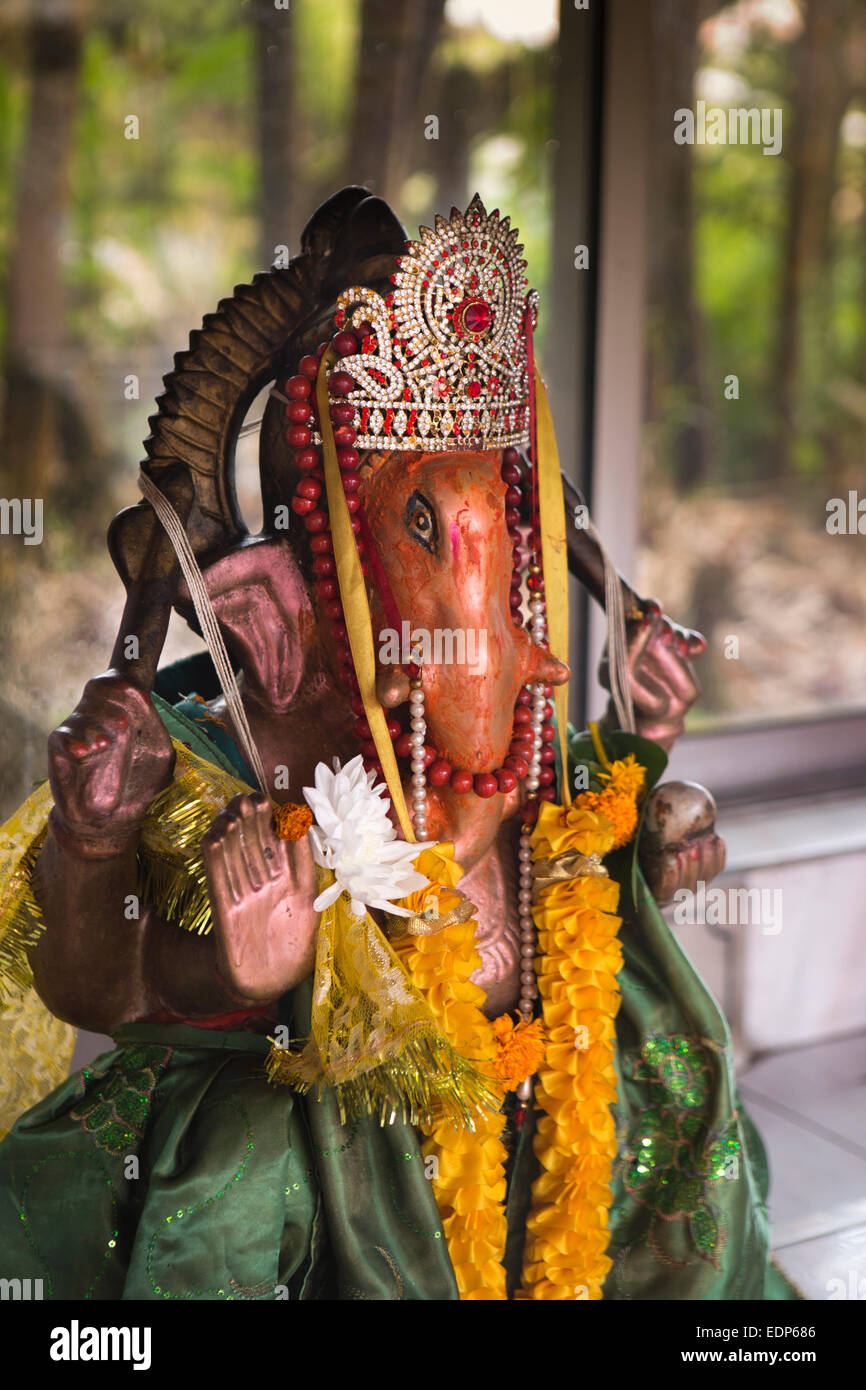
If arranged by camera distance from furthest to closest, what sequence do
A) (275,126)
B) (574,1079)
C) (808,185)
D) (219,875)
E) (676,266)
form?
(808,185) → (676,266) → (275,126) → (574,1079) → (219,875)

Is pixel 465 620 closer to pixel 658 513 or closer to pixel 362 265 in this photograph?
pixel 362 265

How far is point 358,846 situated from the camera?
1.00m

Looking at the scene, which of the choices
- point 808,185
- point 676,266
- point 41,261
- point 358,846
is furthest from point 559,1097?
point 808,185

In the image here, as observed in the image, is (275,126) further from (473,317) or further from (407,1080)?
(407,1080)

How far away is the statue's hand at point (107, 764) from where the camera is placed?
943mm

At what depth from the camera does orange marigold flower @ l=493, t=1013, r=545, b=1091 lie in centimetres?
112

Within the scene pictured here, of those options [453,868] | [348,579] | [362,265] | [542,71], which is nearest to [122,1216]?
[453,868]

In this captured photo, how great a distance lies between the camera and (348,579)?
1.05m

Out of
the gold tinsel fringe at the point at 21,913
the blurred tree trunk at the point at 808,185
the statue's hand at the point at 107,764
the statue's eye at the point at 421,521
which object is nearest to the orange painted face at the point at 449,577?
the statue's eye at the point at 421,521

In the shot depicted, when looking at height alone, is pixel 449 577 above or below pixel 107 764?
above

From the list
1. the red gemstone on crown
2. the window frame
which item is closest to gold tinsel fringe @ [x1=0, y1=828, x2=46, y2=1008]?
the red gemstone on crown

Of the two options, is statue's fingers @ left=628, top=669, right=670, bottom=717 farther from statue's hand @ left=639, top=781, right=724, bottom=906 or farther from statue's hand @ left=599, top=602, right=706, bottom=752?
statue's hand @ left=639, top=781, right=724, bottom=906

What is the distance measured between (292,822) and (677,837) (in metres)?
0.41

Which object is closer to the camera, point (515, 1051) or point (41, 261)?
point (515, 1051)
